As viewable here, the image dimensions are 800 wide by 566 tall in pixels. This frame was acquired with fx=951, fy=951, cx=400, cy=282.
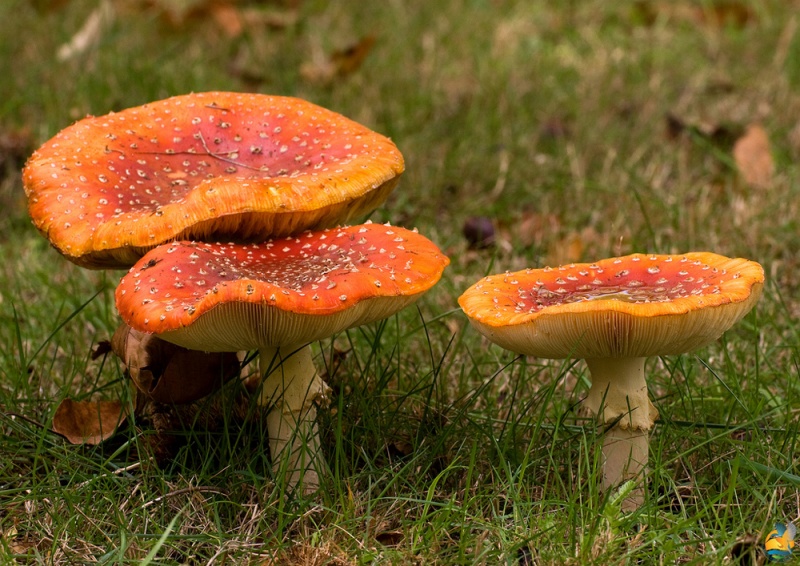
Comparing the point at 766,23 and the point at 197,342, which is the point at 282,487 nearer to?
the point at 197,342

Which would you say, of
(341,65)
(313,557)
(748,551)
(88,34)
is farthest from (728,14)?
(313,557)

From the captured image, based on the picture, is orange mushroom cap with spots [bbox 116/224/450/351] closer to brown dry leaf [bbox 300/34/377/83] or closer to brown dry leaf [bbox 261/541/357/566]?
brown dry leaf [bbox 261/541/357/566]

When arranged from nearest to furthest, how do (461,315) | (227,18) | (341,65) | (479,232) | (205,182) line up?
(205,182)
(461,315)
(479,232)
(341,65)
(227,18)

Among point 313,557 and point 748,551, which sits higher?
point 748,551

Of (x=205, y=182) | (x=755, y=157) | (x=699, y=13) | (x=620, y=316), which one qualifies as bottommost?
(x=755, y=157)

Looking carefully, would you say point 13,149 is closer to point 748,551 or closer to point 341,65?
point 341,65

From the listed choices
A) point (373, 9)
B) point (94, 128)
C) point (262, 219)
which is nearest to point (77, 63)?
point (373, 9)
